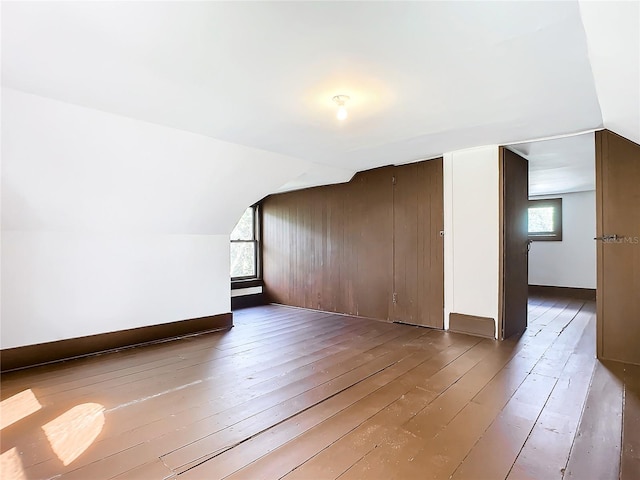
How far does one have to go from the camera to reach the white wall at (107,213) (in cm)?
285

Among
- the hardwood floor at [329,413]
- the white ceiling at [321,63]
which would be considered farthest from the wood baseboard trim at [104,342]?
→ the white ceiling at [321,63]

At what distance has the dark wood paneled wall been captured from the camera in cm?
465

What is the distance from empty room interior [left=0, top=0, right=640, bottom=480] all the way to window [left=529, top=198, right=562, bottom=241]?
5.82ft

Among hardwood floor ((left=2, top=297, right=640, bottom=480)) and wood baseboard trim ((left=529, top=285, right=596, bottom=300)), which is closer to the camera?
hardwood floor ((left=2, top=297, right=640, bottom=480))

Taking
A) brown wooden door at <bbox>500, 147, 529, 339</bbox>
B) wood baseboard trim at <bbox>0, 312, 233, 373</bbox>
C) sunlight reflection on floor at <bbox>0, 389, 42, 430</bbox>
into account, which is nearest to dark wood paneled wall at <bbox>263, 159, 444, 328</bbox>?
brown wooden door at <bbox>500, 147, 529, 339</bbox>

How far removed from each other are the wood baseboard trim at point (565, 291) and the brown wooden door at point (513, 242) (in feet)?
10.9

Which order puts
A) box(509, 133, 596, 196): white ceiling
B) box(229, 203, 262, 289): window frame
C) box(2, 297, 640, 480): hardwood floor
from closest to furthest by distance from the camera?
box(2, 297, 640, 480): hardwood floor < box(509, 133, 596, 196): white ceiling < box(229, 203, 262, 289): window frame

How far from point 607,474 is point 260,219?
19.4 ft

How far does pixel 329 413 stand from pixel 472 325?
261cm

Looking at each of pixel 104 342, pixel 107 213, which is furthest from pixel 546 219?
pixel 104 342

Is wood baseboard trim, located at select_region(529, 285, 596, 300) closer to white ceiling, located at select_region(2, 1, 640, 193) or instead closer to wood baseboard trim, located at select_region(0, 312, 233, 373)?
white ceiling, located at select_region(2, 1, 640, 193)

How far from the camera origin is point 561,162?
4.70 meters

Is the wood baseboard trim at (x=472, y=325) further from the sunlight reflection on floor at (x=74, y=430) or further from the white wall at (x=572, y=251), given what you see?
the white wall at (x=572, y=251)

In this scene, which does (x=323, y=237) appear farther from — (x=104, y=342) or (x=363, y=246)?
(x=104, y=342)
